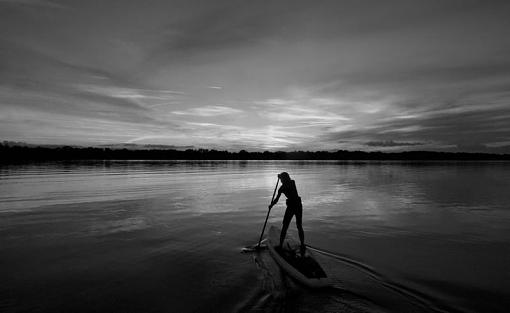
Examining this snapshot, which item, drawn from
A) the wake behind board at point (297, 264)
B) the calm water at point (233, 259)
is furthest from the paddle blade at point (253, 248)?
the wake behind board at point (297, 264)

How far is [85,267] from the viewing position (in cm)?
1144

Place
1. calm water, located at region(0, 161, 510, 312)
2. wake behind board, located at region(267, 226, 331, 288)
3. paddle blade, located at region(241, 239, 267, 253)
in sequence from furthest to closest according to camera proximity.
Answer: paddle blade, located at region(241, 239, 267, 253), wake behind board, located at region(267, 226, 331, 288), calm water, located at region(0, 161, 510, 312)

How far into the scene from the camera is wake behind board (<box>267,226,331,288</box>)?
30.4ft

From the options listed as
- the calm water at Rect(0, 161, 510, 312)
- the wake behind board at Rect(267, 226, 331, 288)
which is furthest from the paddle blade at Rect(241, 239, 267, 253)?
the wake behind board at Rect(267, 226, 331, 288)

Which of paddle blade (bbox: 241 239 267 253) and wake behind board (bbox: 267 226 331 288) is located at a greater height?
wake behind board (bbox: 267 226 331 288)

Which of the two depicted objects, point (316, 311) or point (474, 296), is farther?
point (474, 296)

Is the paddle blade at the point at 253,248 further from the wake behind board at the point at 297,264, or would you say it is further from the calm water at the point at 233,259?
the wake behind board at the point at 297,264

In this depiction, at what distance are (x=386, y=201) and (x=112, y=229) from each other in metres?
23.7

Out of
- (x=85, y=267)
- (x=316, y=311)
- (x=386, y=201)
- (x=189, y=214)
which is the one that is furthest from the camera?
(x=386, y=201)

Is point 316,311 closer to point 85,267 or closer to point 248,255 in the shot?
point 248,255

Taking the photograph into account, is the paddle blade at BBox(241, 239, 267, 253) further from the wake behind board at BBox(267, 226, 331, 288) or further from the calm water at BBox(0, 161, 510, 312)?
the wake behind board at BBox(267, 226, 331, 288)

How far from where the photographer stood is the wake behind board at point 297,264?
9258 millimetres

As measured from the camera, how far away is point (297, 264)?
34.5 ft

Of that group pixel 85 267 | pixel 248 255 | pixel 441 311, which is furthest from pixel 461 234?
pixel 85 267
